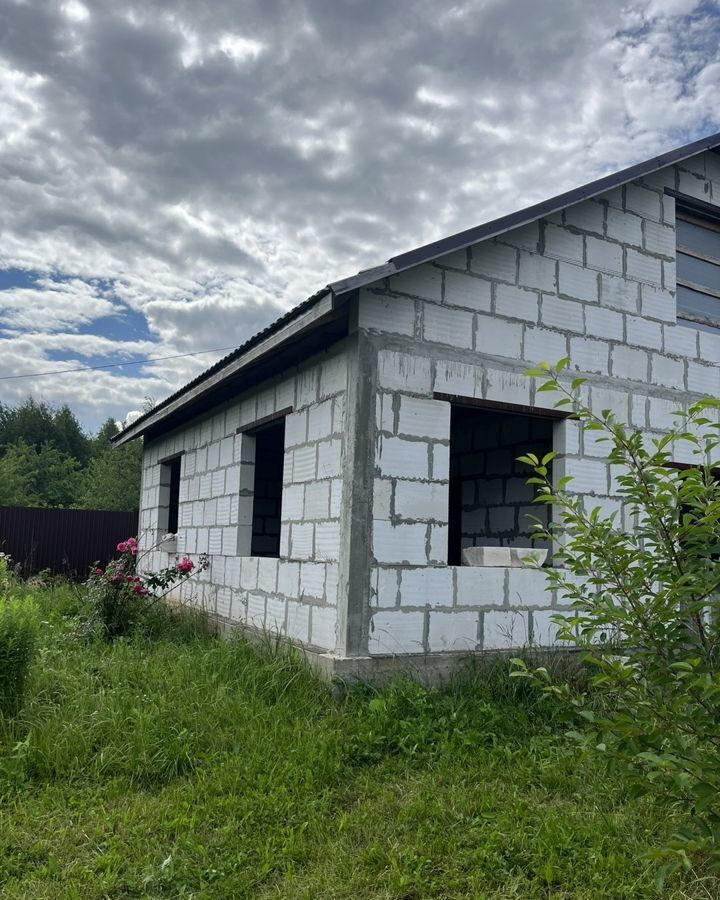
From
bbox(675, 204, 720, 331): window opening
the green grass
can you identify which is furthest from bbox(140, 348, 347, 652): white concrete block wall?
bbox(675, 204, 720, 331): window opening

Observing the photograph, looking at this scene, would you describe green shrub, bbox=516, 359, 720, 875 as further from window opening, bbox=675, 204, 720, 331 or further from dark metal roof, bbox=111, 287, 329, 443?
window opening, bbox=675, 204, 720, 331

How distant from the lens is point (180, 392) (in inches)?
364

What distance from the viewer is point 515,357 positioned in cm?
648

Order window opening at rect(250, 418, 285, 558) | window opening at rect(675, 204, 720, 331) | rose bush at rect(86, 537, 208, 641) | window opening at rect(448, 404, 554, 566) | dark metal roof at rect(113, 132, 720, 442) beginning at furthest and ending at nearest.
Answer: window opening at rect(250, 418, 285, 558), window opening at rect(448, 404, 554, 566), window opening at rect(675, 204, 720, 331), rose bush at rect(86, 537, 208, 641), dark metal roof at rect(113, 132, 720, 442)

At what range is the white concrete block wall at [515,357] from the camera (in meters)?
5.81

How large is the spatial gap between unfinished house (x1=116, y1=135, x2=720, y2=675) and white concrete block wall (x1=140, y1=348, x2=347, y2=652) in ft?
0.09

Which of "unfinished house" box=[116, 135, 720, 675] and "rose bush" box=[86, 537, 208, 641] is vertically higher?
"unfinished house" box=[116, 135, 720, 675]

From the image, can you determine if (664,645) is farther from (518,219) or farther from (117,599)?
(117,599)

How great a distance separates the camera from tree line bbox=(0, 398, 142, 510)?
3206 centimetres

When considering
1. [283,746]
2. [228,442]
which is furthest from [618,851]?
[228,442]

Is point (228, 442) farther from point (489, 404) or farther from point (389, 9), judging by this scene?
point (389, 9)

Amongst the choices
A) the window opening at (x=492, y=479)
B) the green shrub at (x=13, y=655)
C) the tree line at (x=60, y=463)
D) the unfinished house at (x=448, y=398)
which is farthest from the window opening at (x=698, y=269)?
the tree line at (x=60, y=463)

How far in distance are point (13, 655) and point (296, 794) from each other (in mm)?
2301

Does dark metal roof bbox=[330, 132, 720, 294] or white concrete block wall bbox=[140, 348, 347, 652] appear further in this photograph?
white concrete block wall bbox=[140, 348, 347, 652]
